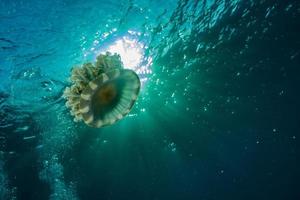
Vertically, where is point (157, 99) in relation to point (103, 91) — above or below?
above

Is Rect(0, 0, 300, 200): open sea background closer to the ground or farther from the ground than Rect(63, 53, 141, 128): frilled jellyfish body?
farther from the ground

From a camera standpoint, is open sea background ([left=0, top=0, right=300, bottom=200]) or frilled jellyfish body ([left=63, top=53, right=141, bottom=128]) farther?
open sea background ([left=0, top=0, right=300, bottom=200])

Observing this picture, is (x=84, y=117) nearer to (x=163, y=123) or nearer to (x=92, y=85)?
(x=92, y=85)

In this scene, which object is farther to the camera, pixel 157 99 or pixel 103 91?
pixel 157 99

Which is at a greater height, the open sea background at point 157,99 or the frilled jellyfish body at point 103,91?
the open sea background at point 157,99

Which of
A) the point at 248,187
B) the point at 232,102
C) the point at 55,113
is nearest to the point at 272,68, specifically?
the point at 232,102
